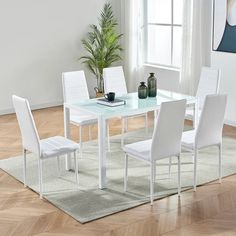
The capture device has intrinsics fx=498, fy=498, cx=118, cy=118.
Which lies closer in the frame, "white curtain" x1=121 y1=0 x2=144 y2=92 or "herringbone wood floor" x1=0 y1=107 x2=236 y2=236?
"herringbone wood floor" x1=0 y1=107 x2=236 y2=236

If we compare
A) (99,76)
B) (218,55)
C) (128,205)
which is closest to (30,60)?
(99,76)

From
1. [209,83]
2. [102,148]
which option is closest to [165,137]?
[102,148]

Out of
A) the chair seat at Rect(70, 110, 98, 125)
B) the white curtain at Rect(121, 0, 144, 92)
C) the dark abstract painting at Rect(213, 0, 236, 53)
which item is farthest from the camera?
the white curtain at Rect(121, 0, 144, 92)

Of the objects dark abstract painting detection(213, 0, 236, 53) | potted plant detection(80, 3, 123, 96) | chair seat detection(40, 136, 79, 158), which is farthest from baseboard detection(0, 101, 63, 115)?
chair seat detection(40, 136, 79, 158)

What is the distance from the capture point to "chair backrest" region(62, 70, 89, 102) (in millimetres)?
5605

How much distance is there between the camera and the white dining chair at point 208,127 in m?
4.39

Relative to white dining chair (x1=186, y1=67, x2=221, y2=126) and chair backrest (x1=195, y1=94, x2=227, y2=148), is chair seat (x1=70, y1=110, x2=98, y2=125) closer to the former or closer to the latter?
white dining chair (x1=186, y1=67, x2=221, y2=126)

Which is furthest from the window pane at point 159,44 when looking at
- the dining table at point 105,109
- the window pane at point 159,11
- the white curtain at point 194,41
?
the dining table at point 105,109

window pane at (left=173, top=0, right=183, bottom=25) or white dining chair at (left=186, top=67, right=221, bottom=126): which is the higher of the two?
window pane at (left=173, top=0, right=183, bottom=25)

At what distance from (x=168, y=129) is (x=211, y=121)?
1.64 feet

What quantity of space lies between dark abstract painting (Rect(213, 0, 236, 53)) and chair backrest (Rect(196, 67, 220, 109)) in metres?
0.98

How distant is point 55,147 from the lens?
4465mm

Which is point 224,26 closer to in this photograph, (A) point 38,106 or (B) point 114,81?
(B) point 114,81

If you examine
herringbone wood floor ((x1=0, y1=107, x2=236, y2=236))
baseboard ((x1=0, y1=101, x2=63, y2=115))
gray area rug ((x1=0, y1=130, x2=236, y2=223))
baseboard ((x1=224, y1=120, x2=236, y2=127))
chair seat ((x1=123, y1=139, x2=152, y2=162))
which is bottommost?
herringbone wood floor ((x1=0, y1=107, x2=236, y2=236))
